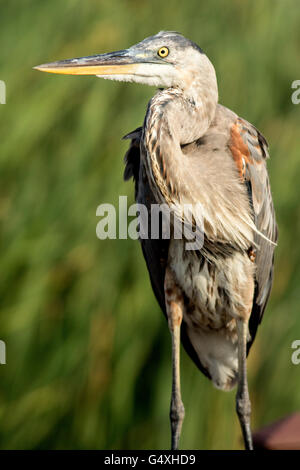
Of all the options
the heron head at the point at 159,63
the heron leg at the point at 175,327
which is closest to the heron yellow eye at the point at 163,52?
the heron head at the point at 159,63

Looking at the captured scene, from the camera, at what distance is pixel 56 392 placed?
106 inches

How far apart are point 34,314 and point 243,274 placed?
0.96m

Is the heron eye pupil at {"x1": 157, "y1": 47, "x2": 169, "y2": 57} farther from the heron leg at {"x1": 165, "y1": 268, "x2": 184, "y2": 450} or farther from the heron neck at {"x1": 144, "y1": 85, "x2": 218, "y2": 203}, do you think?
the heron leg at {"x1": 165, "y1": 268, "x2": 184, "y2": 450}

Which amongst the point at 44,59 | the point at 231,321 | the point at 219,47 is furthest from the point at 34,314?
the point at 219,47

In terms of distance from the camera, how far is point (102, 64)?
1803 mm

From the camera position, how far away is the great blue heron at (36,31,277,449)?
1811 millimetres

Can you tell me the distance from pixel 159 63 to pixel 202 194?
0.37 metres

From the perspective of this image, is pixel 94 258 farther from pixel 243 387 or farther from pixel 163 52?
pixel 163 52

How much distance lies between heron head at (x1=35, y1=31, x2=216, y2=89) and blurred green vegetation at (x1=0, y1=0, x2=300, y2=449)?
0.88 m

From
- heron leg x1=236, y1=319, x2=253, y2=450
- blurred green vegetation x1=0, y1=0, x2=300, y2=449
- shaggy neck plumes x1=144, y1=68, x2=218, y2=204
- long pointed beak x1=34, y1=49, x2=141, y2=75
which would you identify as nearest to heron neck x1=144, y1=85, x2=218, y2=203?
shaggy neck plumes x1=144, y1=68, x2=218, y2=204

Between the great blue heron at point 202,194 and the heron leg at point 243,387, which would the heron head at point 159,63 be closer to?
the great blue heron at point 202,194

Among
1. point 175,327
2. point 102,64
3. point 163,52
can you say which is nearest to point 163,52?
point 163,52
